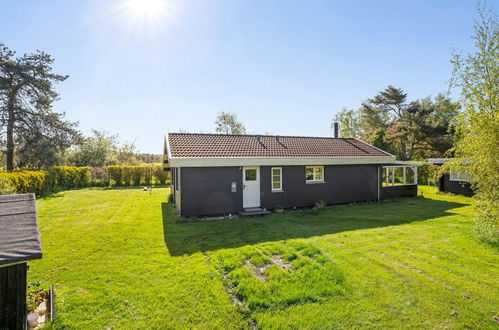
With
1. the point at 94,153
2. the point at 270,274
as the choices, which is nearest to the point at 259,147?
the point at 270,274

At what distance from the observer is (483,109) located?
19.0ft

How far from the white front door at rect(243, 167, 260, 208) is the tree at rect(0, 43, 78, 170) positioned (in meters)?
18.6

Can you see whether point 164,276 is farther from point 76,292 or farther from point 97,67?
point 97,67

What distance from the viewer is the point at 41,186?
1694cm

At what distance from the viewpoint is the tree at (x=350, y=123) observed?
44656mm

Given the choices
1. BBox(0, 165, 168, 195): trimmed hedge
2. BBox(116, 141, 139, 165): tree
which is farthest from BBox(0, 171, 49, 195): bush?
BBox(116, 141, 139, 165): tree

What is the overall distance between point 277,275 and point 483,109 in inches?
233

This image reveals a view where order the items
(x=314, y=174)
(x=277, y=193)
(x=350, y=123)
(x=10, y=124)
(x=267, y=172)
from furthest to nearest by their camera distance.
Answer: (x=350, y=123)
(x=10, y=124)
(x=314, y=174)
(x=277, y=193)
(x=267, y=172)

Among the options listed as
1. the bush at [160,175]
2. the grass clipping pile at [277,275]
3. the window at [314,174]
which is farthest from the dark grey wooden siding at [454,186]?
the bush at [160,175]

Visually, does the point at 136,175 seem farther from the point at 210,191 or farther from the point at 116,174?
the point at 210,191

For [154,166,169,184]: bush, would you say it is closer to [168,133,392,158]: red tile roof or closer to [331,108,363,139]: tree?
[168,133,392,158]: red tile roof

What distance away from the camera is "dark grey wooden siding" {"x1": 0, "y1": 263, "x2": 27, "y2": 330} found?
322 centimetres

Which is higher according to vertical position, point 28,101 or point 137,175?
point 28,101

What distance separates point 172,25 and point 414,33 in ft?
35.7
